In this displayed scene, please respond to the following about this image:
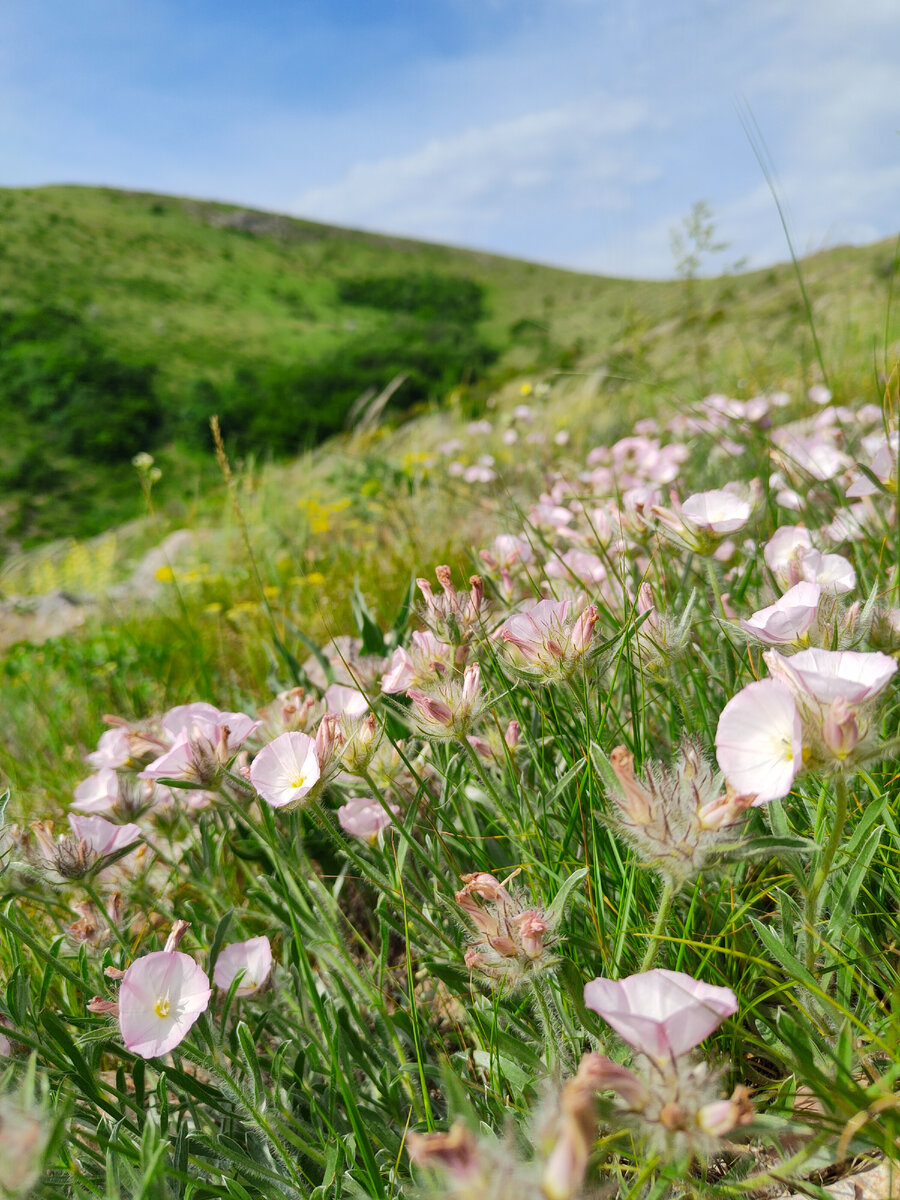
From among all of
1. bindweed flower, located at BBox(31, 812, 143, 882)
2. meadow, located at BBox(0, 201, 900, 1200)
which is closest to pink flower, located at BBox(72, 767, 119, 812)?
meadow, located at BBox(0, 201, 900, 1200)

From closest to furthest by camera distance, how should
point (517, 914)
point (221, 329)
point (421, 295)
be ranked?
point (517, 914) → point (221, 329) → point (421, 295)

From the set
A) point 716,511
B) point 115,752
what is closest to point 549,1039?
point 716,511

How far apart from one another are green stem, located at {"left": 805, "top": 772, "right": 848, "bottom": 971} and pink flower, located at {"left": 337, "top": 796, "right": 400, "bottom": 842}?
27.0 inches

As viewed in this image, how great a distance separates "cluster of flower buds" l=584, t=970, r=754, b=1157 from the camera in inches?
22.1

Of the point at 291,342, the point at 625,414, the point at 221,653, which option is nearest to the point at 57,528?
the point at 291,342

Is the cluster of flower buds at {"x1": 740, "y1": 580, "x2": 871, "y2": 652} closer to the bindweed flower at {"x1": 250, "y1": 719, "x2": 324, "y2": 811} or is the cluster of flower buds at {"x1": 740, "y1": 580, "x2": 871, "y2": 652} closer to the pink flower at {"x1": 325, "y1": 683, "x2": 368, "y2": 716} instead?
the bindweed flower at {"x1": 250, "y1": 719, "x2": 324, "y2": 811}

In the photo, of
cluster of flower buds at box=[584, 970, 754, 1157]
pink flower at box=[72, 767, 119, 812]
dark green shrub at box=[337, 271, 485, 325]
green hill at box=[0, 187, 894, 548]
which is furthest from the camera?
dark green shrub at box=[337, 271, 485, 325]

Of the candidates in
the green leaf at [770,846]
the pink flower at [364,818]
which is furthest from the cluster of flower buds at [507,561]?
the green leaf at [770,846]

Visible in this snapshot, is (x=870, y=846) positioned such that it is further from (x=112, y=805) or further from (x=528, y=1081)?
(x=112, y=805)

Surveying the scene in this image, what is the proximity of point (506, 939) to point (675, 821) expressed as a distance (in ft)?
0.84

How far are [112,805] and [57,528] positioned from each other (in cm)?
2837

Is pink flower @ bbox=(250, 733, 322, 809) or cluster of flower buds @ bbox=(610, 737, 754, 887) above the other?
cluster of flower buds @ bbox=(610, 737, 754, 887)

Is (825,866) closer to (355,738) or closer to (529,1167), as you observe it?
(529,1167)

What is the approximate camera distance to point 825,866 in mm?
789
